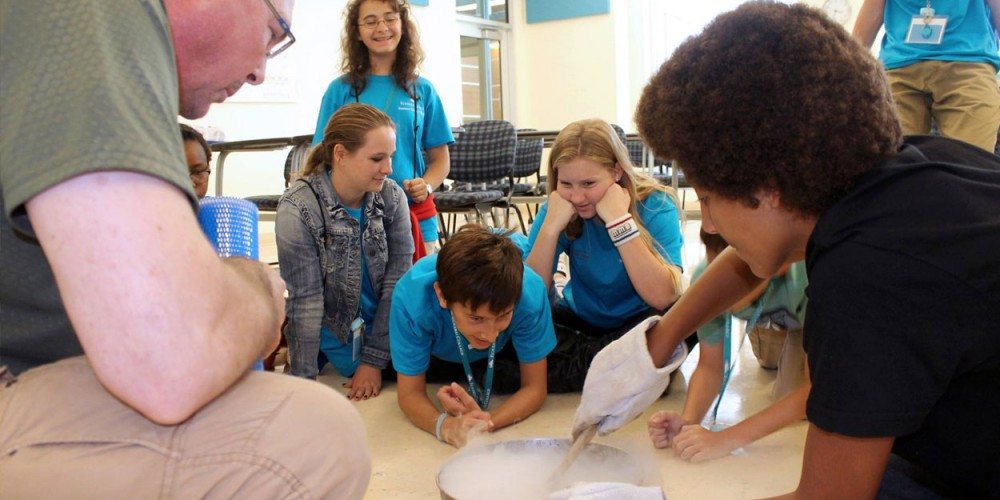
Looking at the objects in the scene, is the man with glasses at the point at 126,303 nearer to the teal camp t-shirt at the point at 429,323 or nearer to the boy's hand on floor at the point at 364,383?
the teal camp t-shirt at the point at 429,323

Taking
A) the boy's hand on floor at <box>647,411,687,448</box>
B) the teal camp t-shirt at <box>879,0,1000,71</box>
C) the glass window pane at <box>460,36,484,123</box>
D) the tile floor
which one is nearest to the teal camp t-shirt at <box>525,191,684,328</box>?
the tile floor

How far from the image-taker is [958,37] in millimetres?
2377

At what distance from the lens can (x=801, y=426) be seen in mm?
1761

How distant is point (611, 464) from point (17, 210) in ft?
3.04

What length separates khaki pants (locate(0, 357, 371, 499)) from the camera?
0.61 metres

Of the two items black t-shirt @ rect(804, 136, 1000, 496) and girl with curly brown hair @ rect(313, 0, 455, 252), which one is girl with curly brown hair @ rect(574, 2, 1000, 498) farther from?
girl with curly brown hair @ rect(313, 0, 455, 252)

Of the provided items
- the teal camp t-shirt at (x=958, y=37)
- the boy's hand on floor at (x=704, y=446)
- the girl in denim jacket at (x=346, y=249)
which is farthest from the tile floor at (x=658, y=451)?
the teal camp t-shirt at (x=958, y=37)

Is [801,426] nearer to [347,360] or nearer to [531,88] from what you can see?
[347,360]

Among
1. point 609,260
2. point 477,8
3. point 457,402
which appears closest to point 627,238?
point 609,260

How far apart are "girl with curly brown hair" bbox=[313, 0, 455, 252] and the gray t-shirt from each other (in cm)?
203

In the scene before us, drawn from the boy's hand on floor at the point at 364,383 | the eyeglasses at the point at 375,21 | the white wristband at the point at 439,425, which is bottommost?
the boy's hand on floor at the point at 364,383

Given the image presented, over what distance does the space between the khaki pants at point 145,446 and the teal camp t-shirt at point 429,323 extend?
1200mm

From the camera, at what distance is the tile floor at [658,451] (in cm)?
146

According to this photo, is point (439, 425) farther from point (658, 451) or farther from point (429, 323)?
point (658, 451)
